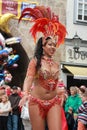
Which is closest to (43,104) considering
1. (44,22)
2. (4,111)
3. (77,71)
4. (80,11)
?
Result: (44,22)

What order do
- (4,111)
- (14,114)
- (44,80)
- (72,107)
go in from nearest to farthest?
(44,80)
(4,111)
(72,107)
(14,114)

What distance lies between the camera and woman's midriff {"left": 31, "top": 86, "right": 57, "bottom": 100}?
237 inches

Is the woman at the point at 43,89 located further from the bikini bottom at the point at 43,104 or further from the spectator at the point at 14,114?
the spectator at the point at 14,114

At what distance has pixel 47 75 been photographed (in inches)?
242

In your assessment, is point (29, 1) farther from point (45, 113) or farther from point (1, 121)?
point (45, 113)

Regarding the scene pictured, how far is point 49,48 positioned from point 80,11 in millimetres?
15609

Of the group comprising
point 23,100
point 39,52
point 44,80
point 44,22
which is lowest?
point 23,100

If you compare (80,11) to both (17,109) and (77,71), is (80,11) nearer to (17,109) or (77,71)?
(77,71)

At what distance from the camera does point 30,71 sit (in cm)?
609

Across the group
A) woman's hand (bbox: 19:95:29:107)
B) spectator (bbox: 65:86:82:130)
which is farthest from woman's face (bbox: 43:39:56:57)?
spectator (bbox: 65:86:82:130)

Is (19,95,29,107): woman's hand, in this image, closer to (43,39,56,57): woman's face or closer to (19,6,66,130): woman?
(19,6,66,130): woman

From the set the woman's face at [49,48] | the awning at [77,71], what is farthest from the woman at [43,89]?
the awning at [77,71]

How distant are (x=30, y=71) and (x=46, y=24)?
2.84ft

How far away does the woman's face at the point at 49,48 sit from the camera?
6.26m
